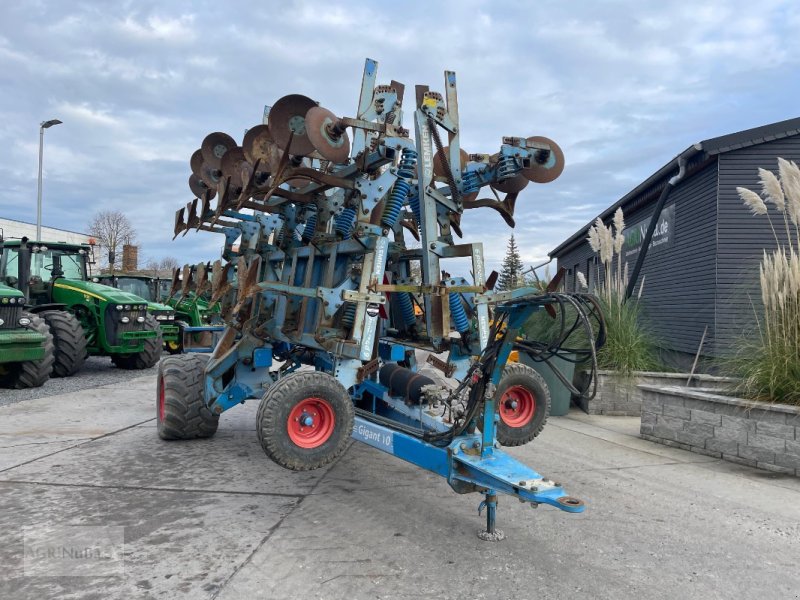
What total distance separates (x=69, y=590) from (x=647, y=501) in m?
4.01

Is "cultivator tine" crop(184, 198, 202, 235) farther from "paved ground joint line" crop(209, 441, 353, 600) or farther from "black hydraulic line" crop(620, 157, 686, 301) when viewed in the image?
"black hydraulic line" crop(620, 157, 686, 301)

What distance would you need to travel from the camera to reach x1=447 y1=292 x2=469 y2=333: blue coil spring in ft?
16.4

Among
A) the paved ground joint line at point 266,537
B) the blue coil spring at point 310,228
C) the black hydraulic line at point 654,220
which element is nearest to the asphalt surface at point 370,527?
the paved ground joint line at point 266,537

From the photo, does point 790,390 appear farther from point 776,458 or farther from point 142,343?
point 142,343

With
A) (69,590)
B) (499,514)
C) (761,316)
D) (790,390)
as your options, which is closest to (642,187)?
(761,316)

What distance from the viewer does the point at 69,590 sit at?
3.29 meters

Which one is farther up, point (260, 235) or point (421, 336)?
point (260, 235)

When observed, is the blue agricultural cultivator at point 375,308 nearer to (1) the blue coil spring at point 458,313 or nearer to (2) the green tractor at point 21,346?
(1) the blue coil spring at point 458,313

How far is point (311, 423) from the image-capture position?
3920 mm

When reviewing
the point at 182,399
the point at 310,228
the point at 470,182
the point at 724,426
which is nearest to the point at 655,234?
the point at 724,426

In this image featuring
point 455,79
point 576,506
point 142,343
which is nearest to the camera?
point 576,506

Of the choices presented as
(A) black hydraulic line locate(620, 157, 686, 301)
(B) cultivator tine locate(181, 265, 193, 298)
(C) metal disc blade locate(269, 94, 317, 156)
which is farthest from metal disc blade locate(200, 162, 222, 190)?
(A) black hydraulic line locate(620, 157, 686, 301)

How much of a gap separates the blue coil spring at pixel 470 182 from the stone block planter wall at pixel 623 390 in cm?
407

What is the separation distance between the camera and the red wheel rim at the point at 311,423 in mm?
3879
